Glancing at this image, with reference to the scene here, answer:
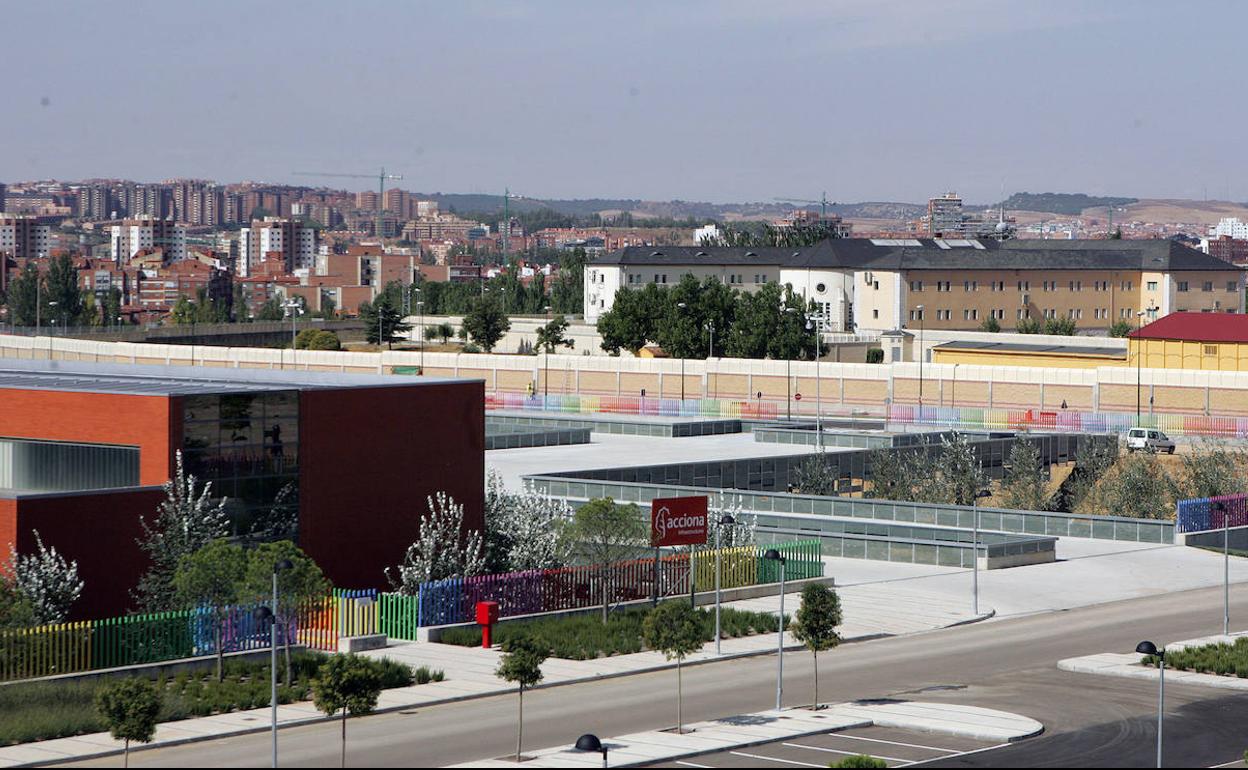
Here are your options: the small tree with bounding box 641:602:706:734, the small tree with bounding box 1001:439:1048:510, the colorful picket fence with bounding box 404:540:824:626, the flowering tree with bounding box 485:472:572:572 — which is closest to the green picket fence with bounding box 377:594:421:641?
the colorful picket fence with bounding box 404:540:824:626

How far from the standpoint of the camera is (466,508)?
1618 inches

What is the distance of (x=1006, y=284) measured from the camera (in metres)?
132

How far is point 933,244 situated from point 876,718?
123 metres

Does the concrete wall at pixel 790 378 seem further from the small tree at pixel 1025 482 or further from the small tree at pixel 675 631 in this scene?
the small tree at pixel 675 631

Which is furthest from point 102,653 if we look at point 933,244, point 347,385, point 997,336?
point 933,244

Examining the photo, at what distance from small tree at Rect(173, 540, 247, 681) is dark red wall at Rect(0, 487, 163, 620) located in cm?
228

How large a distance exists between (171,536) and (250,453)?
127 inches

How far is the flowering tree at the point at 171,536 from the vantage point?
3325 centimetres

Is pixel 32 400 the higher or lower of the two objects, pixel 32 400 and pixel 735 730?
the higher

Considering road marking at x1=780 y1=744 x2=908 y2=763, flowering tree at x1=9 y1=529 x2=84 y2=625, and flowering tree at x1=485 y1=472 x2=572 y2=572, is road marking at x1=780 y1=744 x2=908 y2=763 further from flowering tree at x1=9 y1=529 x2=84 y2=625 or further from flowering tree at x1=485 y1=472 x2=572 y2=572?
flowering tree at x1=9 y1=529 x2=84 y2=625

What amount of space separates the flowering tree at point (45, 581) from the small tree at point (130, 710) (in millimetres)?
6945

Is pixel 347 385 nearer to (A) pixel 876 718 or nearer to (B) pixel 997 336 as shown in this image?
(A) pixel 876 718

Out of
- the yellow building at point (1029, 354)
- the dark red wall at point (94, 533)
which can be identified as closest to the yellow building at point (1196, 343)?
the yellow building at point (1029, 354)

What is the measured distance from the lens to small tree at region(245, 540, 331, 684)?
30.3 meters
